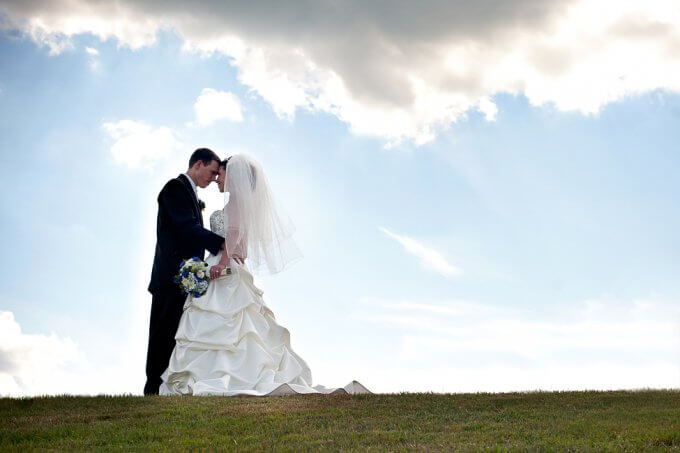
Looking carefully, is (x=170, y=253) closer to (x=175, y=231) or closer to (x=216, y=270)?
(x=175, y=231)

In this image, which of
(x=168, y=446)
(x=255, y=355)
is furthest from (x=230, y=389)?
(x=168, y=446)

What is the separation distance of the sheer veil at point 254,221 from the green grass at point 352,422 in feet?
9.49

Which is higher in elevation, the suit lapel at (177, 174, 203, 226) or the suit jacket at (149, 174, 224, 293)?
the suit lapel at (177, 174, 203, 226)

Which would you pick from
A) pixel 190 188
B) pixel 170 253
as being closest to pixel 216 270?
pixel 170 253

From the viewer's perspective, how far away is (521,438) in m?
8.73

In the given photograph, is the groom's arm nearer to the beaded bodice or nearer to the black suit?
the black suit

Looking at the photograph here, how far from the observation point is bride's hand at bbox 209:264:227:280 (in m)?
13.5

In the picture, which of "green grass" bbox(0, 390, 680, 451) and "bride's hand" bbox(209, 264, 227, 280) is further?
"bride's hand" bbox(209, 264, 227, 280)

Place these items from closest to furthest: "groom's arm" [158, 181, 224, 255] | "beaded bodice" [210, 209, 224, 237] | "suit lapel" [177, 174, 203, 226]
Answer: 1. "groom's arm" [158, 181, 224, 255]
2. "beaded bodice" [210, 209, 224, 237]
3. "suit lapel" [177, 174, 203, 226]

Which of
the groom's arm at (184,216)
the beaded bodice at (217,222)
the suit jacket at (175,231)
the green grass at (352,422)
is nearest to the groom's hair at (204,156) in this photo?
the suit jacket at (175,231)

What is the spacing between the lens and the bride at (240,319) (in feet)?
42.1

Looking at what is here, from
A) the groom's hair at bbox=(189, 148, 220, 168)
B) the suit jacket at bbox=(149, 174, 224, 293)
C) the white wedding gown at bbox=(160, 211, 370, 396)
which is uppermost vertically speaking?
the groom's hair at bbox=(189, 148, 220, 168)

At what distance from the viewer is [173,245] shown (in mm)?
14211

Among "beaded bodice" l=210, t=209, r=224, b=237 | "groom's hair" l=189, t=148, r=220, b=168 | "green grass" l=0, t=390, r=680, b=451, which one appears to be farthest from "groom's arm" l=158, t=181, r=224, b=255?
"green grass" l=0, t=390, r=680, b=451
